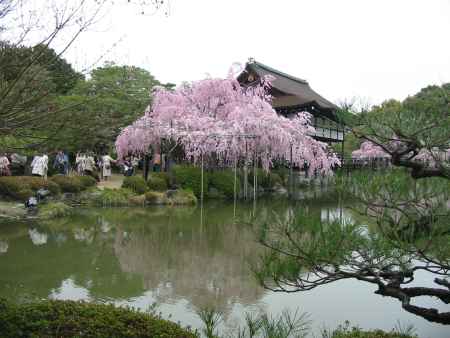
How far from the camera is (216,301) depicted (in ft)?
17.0

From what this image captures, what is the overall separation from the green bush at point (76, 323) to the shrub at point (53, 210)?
9290 mm

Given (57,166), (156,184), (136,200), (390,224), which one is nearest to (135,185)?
(156,184)

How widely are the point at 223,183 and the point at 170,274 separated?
1118 centimetres

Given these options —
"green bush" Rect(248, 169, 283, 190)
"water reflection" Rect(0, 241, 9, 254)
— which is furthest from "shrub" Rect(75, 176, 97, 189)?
"green bush" Rect(248, 169, 283, 190)

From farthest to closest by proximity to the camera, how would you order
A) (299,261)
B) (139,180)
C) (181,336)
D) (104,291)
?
(139,180)
(104,291)
(181,336)
(299,261)

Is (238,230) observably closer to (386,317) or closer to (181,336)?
(386,317)

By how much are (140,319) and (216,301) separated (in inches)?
86.7

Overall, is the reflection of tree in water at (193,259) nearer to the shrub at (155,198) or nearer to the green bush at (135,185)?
the shrub at (155,198)

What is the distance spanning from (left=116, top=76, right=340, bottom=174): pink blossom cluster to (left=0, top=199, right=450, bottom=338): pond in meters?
6.44

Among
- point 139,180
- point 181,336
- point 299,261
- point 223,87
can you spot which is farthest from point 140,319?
point 223,87

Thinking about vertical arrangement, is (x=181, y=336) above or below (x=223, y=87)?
below

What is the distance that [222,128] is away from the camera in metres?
17.0

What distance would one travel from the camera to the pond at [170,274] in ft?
15.9

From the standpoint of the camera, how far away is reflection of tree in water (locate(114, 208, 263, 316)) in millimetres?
5504
